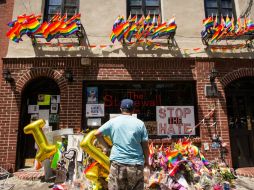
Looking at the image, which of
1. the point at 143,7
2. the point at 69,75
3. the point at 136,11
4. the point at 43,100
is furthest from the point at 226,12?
the point at 43,100

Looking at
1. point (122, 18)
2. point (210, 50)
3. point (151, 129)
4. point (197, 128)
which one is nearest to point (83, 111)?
point (151, 129)

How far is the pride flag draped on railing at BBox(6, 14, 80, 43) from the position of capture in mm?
6082

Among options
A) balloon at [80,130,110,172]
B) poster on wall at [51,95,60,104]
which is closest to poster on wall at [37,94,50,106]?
poster on wall at [51,95,60,104]

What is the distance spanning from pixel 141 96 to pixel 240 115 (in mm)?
3137

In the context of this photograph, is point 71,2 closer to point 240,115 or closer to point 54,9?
point 54,9

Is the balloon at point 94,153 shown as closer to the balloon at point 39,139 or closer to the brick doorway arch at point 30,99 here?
the balloon at point 39,139

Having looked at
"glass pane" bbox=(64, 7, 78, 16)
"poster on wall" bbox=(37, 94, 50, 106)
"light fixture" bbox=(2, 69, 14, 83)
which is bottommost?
"poster on wall" bbox=(37, 94, 50, 106)

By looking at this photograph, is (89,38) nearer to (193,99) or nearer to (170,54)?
(170,54)

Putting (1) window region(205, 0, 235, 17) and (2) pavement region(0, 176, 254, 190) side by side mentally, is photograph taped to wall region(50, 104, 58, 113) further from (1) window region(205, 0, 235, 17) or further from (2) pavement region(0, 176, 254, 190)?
(1) window region(205, 0, 235, 17)

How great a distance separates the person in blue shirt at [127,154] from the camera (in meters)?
2.89

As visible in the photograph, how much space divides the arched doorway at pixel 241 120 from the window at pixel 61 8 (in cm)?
543

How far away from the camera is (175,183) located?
14.6 ft

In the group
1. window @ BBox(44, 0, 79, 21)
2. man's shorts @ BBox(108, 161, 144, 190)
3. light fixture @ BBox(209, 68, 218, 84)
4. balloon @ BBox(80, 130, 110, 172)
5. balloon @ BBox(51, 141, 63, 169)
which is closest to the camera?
man's shorts @ BBox(108, 161, 144, 190)

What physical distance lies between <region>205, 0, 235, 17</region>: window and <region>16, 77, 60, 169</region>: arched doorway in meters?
5.46
